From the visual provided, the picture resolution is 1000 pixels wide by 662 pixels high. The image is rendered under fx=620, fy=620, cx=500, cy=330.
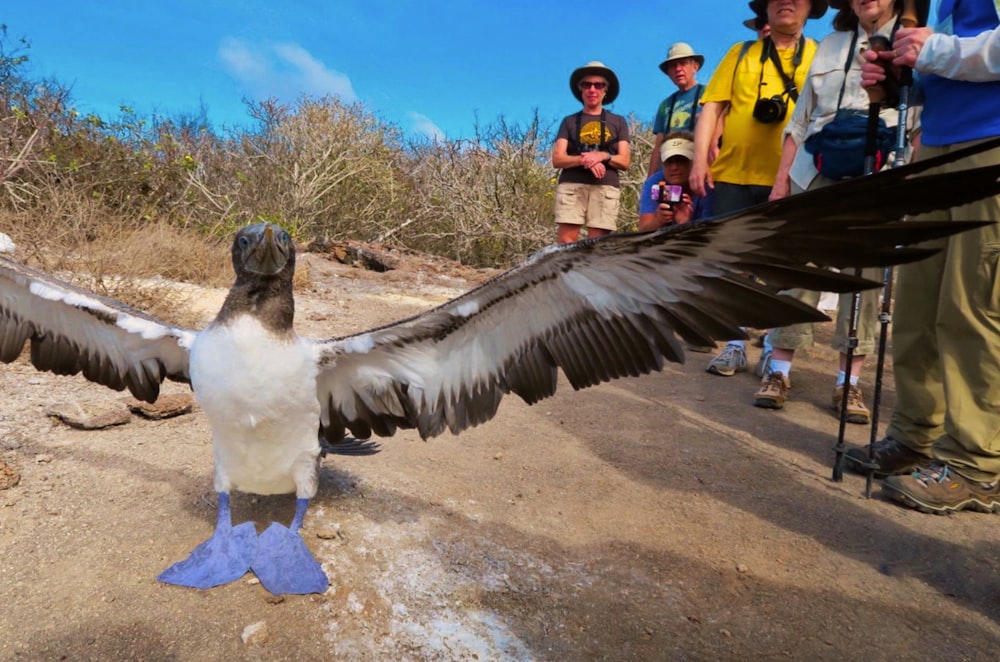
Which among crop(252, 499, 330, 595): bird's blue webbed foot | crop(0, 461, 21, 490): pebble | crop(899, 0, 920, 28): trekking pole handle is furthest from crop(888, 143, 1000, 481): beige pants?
crop(0, 461, 21, 490): pebble

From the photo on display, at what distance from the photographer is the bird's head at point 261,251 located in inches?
99.8

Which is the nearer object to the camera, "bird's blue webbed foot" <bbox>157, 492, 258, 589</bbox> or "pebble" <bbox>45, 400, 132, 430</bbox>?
"bird's blue webbed foot" <bbox>157, 492, 258, 589</bbox>

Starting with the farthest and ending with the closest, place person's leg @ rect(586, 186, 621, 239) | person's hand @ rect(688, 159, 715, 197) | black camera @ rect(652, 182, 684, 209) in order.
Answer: person's leg @ rect(586, 186, 621, 239), black camera @ rect(652, 182, 684, 209), person's hand @ rect(688, 159, 715, 197)

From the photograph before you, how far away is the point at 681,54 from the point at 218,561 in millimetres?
6071

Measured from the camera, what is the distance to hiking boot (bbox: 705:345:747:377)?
5.71m

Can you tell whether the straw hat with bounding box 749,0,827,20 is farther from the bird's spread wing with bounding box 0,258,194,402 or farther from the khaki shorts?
the bird's spread wing with bounding box 0,258,194,402

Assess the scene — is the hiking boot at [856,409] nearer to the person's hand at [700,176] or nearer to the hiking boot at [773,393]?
the hiking boot at [773,393]

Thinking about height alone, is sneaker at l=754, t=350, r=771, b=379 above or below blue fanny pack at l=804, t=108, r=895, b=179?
below

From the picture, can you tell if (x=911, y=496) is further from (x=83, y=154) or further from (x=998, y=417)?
(x=83, y=154)

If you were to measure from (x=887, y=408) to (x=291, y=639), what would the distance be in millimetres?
4695

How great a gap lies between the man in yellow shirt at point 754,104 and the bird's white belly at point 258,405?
149 inches

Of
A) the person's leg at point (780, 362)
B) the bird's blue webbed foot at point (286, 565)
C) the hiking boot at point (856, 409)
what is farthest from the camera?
the person's leg at point (780, 362)

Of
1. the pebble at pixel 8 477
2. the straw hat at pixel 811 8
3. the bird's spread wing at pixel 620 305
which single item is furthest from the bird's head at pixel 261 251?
the straw hat at pixel 811 8

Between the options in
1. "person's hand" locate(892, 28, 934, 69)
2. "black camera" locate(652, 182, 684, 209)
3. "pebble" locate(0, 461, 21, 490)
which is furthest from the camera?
"black camera" locate(652, 182, 684, 209)
